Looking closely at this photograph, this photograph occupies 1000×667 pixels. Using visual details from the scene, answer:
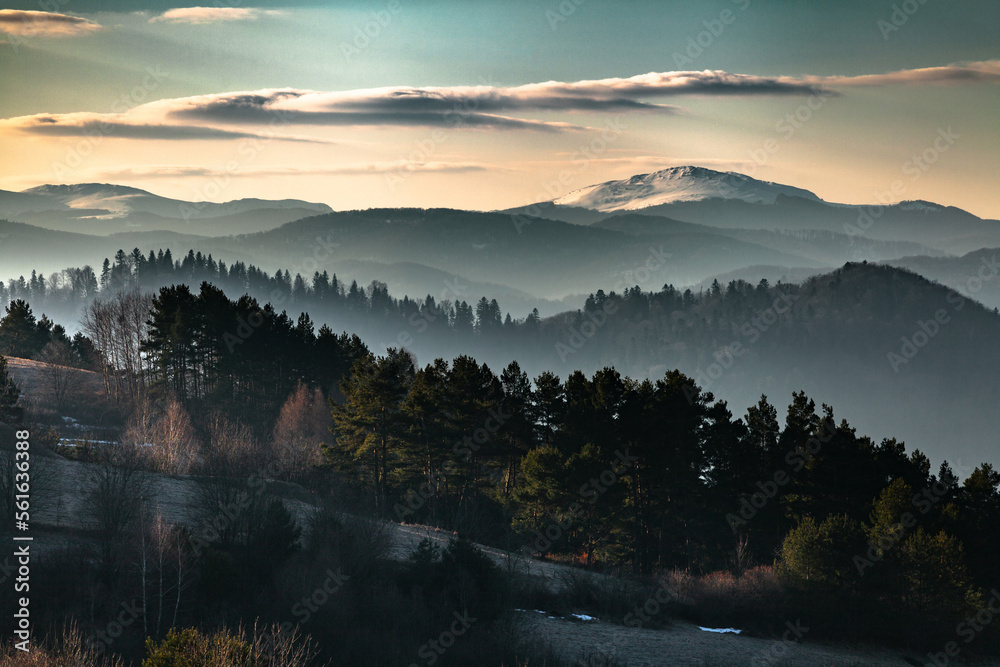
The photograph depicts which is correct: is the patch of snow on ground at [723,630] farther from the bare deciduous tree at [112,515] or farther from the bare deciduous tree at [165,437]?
the bare deciduous tree at [165,437]

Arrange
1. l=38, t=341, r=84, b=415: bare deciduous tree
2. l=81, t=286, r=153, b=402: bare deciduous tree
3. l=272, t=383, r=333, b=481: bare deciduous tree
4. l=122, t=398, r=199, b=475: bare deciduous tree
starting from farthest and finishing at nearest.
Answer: l=81, t=286, r=153, b=402: bare deciduous tree < l=38, t=341, r=84, b=415: bare deciduous tree < l=272, t=383, r=333, b=481: bare deciduous tree < l=122, t=398, r=199, b=475: bare deciduous tree

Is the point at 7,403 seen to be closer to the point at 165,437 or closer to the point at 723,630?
the point at 165,437

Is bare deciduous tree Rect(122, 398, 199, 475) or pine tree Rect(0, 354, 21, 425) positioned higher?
pine tree Rect(0, 354, 21, 425)

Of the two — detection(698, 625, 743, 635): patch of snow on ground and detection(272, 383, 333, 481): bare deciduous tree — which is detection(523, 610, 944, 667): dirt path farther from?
detection(272, 383, 333, 481): bare deciduous tree

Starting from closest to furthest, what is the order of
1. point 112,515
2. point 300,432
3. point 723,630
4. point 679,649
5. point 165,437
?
1. point 679,649
2. point 112,515
3. point 723,630
4. point 165,437
5. point 300,432

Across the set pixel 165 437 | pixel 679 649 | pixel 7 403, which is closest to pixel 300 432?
pixel 165 437

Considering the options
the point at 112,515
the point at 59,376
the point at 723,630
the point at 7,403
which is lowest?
the point at 723,630

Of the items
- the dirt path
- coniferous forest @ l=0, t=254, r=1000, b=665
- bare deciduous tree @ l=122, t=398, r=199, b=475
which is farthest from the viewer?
bare deciduous tree @ l=122, t=398, r=199, b=475

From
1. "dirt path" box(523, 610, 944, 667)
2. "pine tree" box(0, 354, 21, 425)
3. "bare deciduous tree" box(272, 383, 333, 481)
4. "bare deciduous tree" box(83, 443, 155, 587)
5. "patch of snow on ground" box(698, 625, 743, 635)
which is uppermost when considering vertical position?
"pine tree" box(0, 354, 21, 425)

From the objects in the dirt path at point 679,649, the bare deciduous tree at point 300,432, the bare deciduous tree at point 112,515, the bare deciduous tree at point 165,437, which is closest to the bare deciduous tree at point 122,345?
the bare deciduous tree at point 165,437

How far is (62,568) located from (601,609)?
21.4 m

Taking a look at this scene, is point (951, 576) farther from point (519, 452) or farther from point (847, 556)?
point (519, 452)

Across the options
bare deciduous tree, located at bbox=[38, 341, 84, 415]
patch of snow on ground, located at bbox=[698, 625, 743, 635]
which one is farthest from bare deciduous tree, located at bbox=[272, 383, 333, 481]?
patch of snow on ground, located at bbox=[698, 625, 743, 635]

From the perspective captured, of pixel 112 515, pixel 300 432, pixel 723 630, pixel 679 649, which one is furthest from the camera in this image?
pixel 300 432
